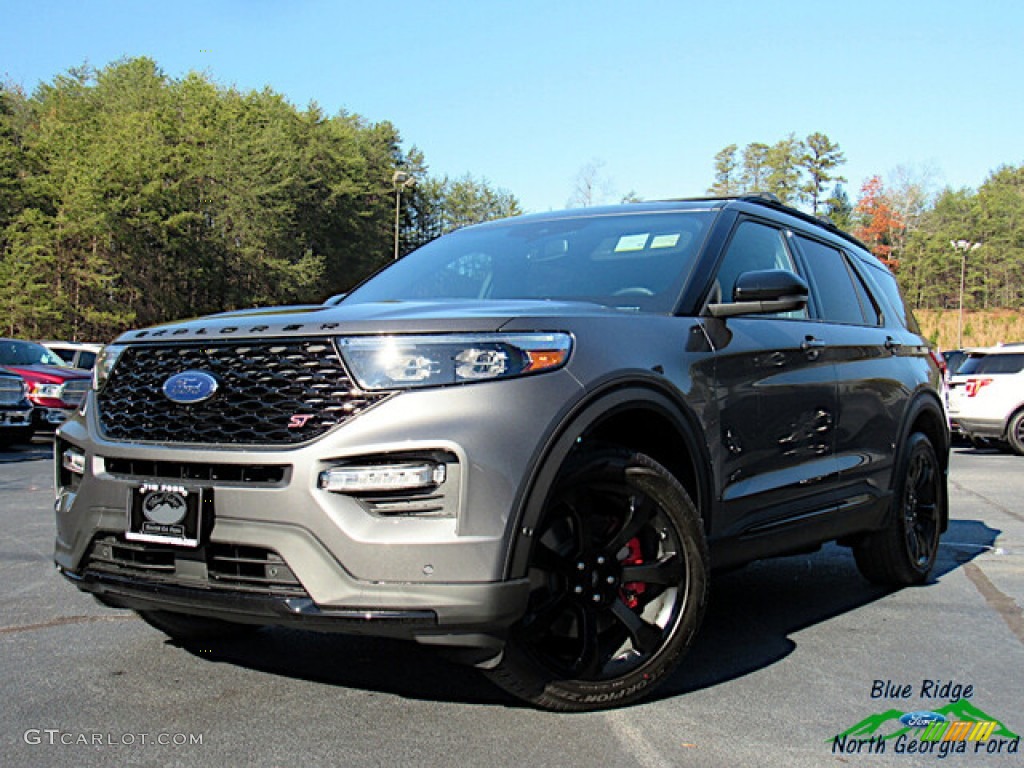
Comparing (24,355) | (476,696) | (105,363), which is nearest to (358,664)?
(476,696)

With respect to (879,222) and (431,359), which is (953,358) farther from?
(879,222)

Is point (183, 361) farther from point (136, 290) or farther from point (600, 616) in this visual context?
point (136, 290)

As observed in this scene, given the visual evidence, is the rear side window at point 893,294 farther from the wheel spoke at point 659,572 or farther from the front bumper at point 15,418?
the front bumper at point 15,418

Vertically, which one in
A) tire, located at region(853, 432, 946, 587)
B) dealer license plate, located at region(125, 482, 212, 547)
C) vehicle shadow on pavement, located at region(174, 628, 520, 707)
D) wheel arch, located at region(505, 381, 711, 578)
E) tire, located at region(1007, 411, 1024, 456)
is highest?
wheel arch, located at region(505, 381, 711, 578)

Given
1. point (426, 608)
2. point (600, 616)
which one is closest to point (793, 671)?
point (600, 616)

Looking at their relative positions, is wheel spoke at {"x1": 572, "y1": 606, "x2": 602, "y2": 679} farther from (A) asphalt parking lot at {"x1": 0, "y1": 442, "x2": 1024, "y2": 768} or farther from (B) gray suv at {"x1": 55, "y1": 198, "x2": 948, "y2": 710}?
(A) asphalt parking lot at {"x1": 0, "y1": 442, "x2": 1024, "y2": 768}

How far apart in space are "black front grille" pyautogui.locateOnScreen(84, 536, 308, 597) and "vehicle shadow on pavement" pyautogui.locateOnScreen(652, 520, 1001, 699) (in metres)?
1.39

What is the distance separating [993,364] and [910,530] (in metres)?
11.9

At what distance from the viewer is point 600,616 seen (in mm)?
3176

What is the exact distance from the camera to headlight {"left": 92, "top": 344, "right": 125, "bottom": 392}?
3.38m

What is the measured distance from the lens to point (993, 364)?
625 inches

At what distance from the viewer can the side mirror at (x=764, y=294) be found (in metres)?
3.78

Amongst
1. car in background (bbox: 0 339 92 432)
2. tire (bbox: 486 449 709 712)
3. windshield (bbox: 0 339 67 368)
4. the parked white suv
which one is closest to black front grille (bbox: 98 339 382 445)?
tire (bbox: 486 449 709 712)

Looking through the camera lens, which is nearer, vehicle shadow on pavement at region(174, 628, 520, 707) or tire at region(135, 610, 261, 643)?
vehicle shadow on pavement at region(174, 628, 520, 707)
